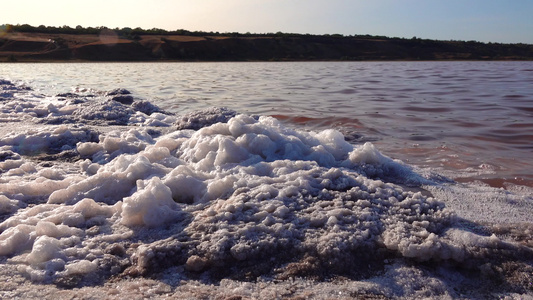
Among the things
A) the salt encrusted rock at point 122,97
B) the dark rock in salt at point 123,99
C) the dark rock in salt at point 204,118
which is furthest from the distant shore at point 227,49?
the dark rock in salt at point 204,118

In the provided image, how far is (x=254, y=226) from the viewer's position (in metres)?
1.87

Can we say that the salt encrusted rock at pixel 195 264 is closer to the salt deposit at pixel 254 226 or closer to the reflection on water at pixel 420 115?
the salt deposit at pixel 254 226

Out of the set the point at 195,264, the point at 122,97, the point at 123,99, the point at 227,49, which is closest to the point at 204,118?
the point at 195,264

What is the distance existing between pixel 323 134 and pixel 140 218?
5.68 ft

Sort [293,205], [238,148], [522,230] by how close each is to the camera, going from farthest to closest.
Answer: [238,148] → [293,205] → [522,230]

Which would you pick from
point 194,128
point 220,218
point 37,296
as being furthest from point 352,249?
point 194,128

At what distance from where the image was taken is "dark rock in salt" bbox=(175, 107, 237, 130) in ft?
14.9

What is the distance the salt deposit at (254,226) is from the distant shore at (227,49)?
27995mm

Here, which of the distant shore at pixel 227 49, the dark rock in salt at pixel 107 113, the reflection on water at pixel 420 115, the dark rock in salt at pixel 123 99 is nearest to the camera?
the reflection on water at pixel 420 115

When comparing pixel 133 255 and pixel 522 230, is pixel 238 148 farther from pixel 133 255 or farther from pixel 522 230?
pixel 522 230

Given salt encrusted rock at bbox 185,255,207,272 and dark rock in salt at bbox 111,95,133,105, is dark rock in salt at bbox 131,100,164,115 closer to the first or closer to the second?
dark rock in salt at bbox 111,95,133,105

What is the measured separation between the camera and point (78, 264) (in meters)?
1.63

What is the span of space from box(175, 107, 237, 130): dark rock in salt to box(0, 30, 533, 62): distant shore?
25.9 m

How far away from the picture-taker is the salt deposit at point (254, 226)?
1562 millimetres
